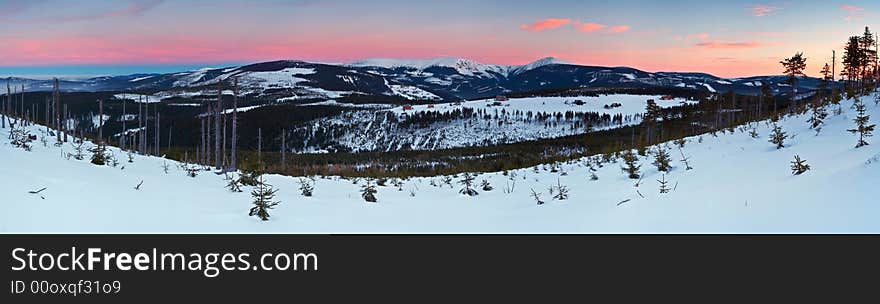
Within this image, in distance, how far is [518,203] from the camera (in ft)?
36.1

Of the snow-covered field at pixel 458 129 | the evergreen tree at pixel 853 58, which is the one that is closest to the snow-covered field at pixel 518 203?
the evergreen tree at pixel 853 58

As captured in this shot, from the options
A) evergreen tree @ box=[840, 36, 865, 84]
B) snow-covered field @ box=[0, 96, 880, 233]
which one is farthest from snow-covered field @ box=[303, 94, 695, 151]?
snow-covered field @ box=[0, 96, 880, 233]

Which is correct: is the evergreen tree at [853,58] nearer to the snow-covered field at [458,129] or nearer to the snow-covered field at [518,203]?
the snow-covered field at [518,203]

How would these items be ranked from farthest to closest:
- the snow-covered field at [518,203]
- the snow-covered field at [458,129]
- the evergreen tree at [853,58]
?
the snow-covered field at [458,129], the evergreen tree at [853,58], the snow-covered field at [518,203]

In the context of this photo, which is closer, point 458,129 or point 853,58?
point 853,58

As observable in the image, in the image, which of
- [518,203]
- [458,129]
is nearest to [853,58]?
[518,203]

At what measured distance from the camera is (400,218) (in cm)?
877

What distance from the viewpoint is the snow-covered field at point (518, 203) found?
6.14 metres

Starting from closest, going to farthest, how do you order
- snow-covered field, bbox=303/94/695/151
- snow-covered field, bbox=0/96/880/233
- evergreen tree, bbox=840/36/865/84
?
snow-covered field, bbox=0/96/880/233 < evergreen tree, bbox=840/36/865/84 < snow-covered field, bbox=303/94/695/151

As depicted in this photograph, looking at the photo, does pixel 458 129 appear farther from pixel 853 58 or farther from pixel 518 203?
pixel 518 203

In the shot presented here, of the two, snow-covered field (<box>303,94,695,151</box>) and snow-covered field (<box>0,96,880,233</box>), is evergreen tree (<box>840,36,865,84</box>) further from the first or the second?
snow-covered field (<box>303,94,695,151</box>)

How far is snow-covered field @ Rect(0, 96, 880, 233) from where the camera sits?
6.14m

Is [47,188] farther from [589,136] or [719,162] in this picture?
[589,136]
